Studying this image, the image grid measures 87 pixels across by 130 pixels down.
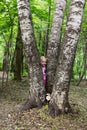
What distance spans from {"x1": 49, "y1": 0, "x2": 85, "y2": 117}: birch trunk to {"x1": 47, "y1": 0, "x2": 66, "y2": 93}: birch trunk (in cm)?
79

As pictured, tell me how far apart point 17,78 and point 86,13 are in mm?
5214

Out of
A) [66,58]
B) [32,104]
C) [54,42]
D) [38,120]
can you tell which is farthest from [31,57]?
[38,120]

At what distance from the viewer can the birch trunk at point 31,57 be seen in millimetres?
6836

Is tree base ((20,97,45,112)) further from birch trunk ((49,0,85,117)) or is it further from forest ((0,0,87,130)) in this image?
birch trunk ((49,0,85,117))

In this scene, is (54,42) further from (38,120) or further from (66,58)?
(38,120)

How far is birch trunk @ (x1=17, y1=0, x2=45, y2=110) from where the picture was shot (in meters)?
6.84

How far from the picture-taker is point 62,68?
636 cm

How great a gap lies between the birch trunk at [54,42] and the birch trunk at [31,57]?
1.17ft

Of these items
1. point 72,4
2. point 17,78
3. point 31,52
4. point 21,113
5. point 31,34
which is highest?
point 72,4

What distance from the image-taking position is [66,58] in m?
6.32

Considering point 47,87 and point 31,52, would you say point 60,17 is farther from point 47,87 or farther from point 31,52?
point 47,87

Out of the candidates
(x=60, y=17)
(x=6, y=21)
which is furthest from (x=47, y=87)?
(x=6, y=21)

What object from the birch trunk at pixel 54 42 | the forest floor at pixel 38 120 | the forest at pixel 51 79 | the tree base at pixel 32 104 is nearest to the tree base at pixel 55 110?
the forest at pixel 51 79

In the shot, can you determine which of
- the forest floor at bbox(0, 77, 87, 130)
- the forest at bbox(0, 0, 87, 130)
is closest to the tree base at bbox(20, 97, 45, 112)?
the forest at bbox(0, 0, 87, 130)
